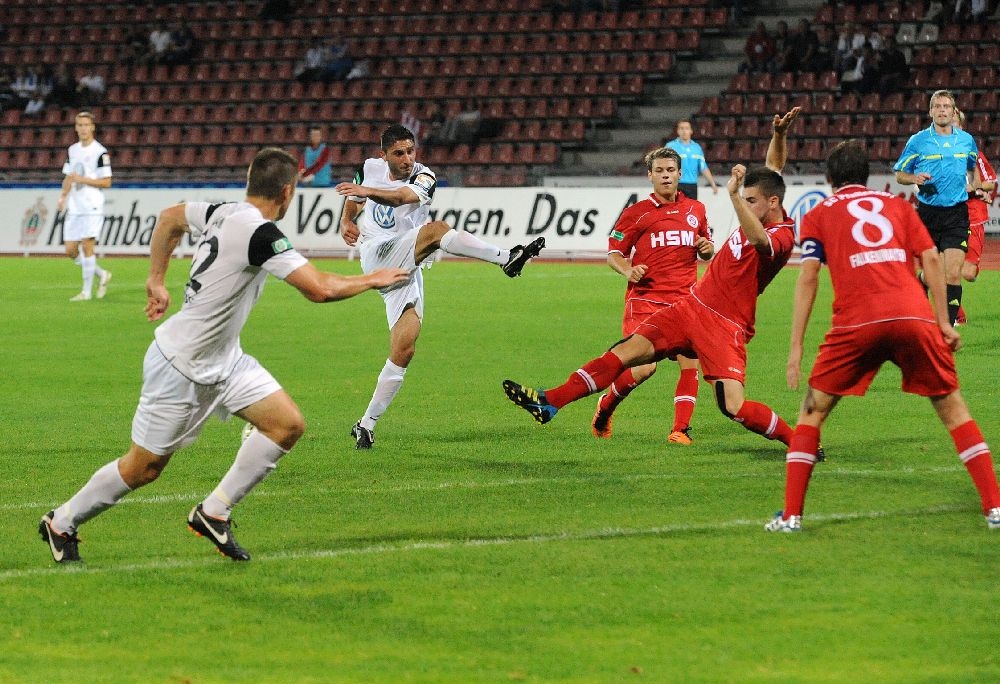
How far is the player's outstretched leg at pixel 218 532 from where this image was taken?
647 cm

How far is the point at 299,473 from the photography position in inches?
346

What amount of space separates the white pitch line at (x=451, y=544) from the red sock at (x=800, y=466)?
0.66 ft

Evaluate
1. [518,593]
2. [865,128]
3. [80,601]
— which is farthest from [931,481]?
[865,128]

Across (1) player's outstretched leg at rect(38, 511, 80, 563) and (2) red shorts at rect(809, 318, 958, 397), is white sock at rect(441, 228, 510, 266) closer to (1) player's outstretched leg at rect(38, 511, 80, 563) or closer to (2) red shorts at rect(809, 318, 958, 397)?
(2) red shorts at rect(809, 318, 958, 397)

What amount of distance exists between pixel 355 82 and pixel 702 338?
28.7m

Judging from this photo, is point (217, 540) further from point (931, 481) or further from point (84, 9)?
point (84, 9)

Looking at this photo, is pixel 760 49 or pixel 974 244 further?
pixel 760 49

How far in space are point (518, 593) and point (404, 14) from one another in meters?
33.1

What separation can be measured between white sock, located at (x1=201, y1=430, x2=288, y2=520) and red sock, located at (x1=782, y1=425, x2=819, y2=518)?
2.30m

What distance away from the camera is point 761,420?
852cm

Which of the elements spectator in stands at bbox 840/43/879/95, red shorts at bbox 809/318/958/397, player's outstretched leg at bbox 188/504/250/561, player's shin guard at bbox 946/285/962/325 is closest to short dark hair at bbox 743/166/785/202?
red shorts at bbox 809/318/958/397

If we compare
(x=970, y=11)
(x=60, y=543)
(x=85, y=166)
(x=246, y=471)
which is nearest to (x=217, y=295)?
(x=246, y=471)

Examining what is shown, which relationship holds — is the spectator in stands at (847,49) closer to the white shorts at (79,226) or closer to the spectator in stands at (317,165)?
the spectator in stands at (317,165)

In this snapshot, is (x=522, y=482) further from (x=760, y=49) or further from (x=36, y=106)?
(x=36, y=106)
